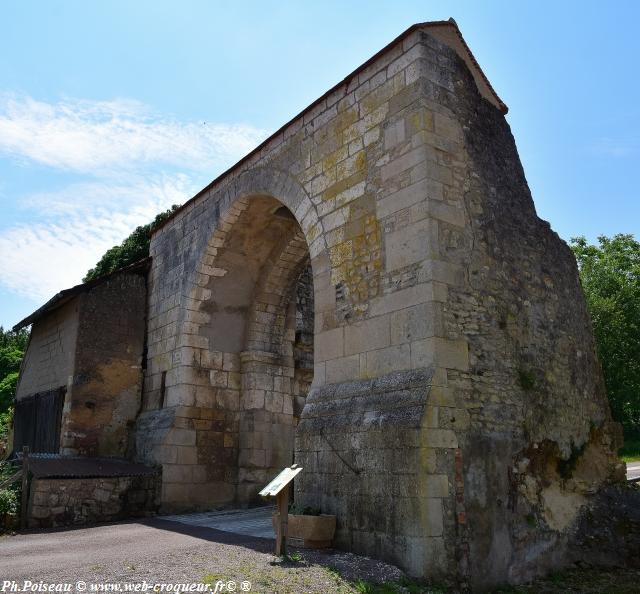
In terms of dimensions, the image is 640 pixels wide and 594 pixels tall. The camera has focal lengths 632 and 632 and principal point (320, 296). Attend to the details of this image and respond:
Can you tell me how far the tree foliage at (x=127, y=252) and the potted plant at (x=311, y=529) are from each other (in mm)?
12472

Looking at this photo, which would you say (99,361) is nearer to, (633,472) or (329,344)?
(329,344)

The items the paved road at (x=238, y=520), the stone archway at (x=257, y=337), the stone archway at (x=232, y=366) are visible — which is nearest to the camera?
the paved road at (x=238, y=520)

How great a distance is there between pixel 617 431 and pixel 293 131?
5.49 m

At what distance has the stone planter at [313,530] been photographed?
5.77 m

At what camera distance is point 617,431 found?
7.69 m

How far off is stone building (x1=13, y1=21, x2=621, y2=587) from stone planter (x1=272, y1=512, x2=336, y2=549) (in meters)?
0.14

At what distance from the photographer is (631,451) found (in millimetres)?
22562

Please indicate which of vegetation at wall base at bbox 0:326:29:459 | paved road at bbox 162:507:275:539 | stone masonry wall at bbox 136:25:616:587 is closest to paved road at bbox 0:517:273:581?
paved road at bbox 162:507:275:539

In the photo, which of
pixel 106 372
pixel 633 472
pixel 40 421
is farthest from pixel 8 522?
pixel 633 472

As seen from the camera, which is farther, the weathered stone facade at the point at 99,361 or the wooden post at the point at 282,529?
the weathered stone facade at the point at 99,361

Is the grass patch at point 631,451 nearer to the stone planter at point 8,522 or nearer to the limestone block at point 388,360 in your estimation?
the limestone block at point 388,360

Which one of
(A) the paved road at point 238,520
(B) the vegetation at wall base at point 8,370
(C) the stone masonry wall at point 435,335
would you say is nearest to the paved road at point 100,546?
(A) the paved road at point 238,520

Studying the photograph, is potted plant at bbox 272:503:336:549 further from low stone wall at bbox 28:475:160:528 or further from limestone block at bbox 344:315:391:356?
low stone wall at bbox 28:475:160:528

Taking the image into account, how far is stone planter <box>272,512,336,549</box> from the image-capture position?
577 cm
